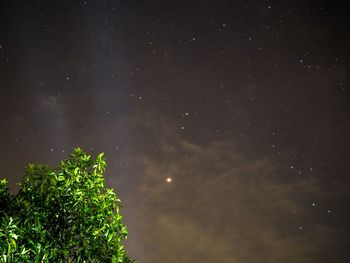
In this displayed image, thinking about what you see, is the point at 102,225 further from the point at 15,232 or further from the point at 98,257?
the point at 15,232

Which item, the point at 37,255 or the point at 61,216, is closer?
the point at 37,255

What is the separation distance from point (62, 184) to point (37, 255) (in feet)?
6.02

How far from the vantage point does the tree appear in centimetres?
839

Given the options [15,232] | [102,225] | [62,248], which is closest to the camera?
[15,232]

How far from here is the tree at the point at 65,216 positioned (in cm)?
839

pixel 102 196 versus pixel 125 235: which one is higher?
pixel 102 196

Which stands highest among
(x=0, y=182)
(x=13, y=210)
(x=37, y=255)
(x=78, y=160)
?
(x=78, y=160)

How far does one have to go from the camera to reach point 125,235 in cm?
977

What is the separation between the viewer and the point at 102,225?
948cm

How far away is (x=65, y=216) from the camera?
9266 mm

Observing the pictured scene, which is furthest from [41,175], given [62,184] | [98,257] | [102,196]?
[98,257]

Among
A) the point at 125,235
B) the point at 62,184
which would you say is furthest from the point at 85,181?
the point at 125,235

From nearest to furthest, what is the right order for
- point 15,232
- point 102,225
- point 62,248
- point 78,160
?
point 15,232, point 62,248, point 102,225, point 78,160

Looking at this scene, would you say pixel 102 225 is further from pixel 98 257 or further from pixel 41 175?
pixel 41 175
